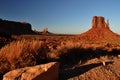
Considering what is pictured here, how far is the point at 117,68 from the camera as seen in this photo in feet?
34.9

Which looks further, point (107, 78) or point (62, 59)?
point (62, 59)

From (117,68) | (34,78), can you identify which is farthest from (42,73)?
(117,68)

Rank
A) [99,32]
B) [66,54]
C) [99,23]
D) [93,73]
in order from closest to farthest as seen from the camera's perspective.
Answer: [93,73], [66,54], [99,32], [99,23]

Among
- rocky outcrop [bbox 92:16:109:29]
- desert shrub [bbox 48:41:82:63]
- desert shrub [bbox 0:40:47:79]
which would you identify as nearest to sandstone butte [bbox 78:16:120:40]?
rocky outcrop [bbox 92:16:109:29]

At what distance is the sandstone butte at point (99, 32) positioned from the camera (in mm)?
87631

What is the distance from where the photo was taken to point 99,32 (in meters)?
96.1

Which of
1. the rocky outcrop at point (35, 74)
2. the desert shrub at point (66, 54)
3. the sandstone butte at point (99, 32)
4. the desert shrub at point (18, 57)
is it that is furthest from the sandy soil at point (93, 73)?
the sandstone butte at point (99, 32)

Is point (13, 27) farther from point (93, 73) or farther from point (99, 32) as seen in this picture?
point (93, 73)

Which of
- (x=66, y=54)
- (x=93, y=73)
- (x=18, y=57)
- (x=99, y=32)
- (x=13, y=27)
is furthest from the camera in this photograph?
(x=13, y=27)

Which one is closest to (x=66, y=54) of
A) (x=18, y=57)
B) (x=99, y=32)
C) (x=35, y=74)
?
(x=18, y=57)

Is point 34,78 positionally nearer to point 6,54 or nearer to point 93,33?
point 6,54

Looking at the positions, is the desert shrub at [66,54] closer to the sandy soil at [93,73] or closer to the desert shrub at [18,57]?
the desert shrub at [18,57]

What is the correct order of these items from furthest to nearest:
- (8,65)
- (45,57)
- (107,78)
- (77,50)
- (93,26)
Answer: (93,26) → (77,50) → (45,57) → (8,65) → (107,78)

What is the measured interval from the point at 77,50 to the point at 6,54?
747 centimetres
